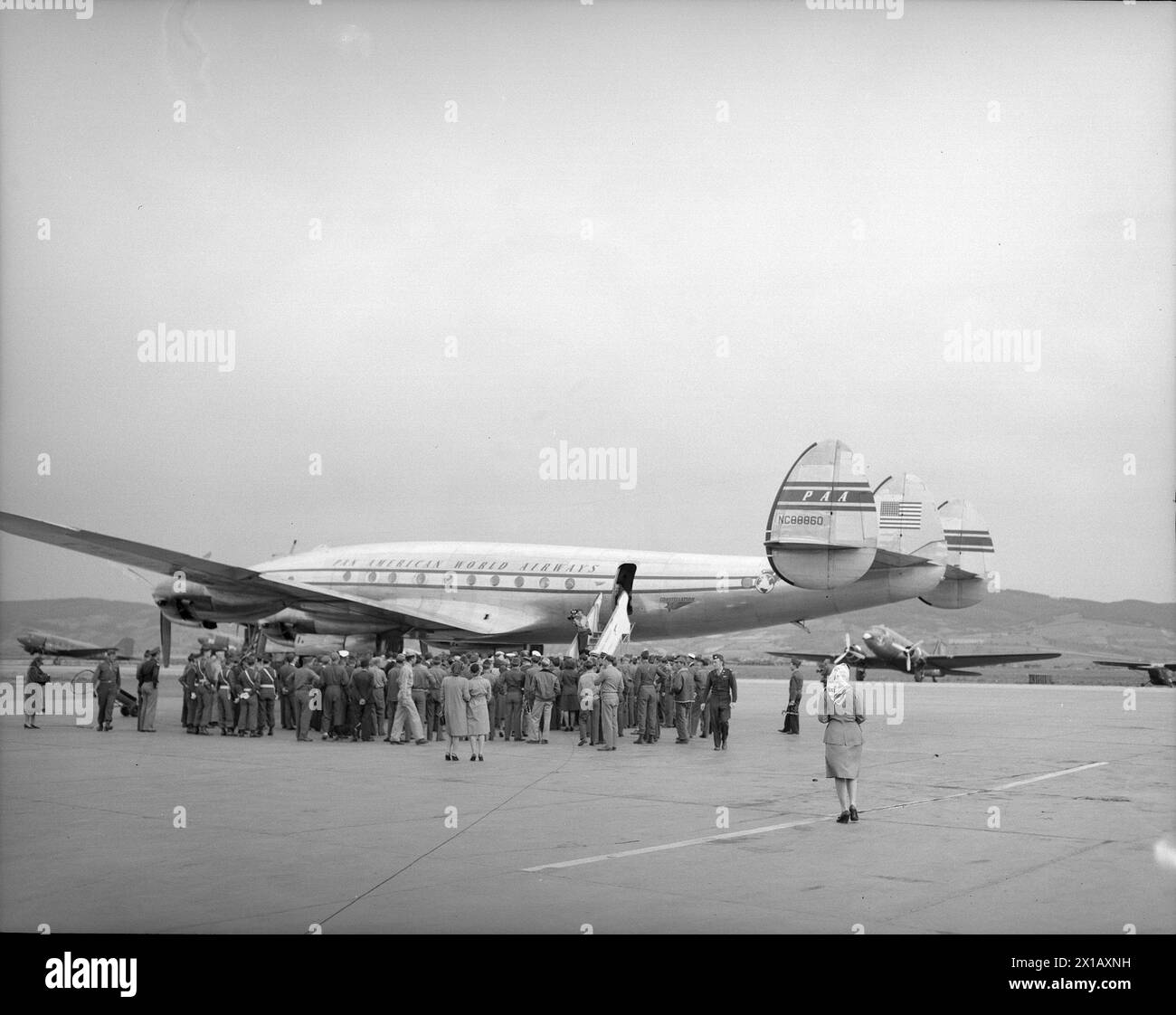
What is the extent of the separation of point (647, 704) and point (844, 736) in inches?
355

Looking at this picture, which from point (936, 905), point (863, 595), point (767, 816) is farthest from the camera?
point (863, 595)

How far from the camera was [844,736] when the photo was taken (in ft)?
33.9

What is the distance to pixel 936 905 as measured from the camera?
694cm

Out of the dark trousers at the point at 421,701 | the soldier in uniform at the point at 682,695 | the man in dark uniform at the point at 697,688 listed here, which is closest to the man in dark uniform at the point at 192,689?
the dark trousers at the point at 421,701

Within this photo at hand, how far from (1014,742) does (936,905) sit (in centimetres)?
1239

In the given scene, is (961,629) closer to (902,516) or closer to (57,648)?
(57,648)

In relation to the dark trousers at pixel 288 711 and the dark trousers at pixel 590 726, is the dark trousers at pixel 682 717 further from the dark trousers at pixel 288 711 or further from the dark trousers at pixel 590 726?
the dark trousers at pixel 288 711

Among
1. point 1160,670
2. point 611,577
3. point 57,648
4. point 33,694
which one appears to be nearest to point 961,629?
point 1160,670

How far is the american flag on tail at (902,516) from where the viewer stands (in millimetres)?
23188

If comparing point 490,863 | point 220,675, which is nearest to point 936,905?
point 490,863

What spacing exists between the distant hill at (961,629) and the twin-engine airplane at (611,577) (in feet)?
281

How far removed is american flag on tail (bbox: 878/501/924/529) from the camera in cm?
2319

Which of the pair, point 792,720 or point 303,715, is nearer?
point 303,715
